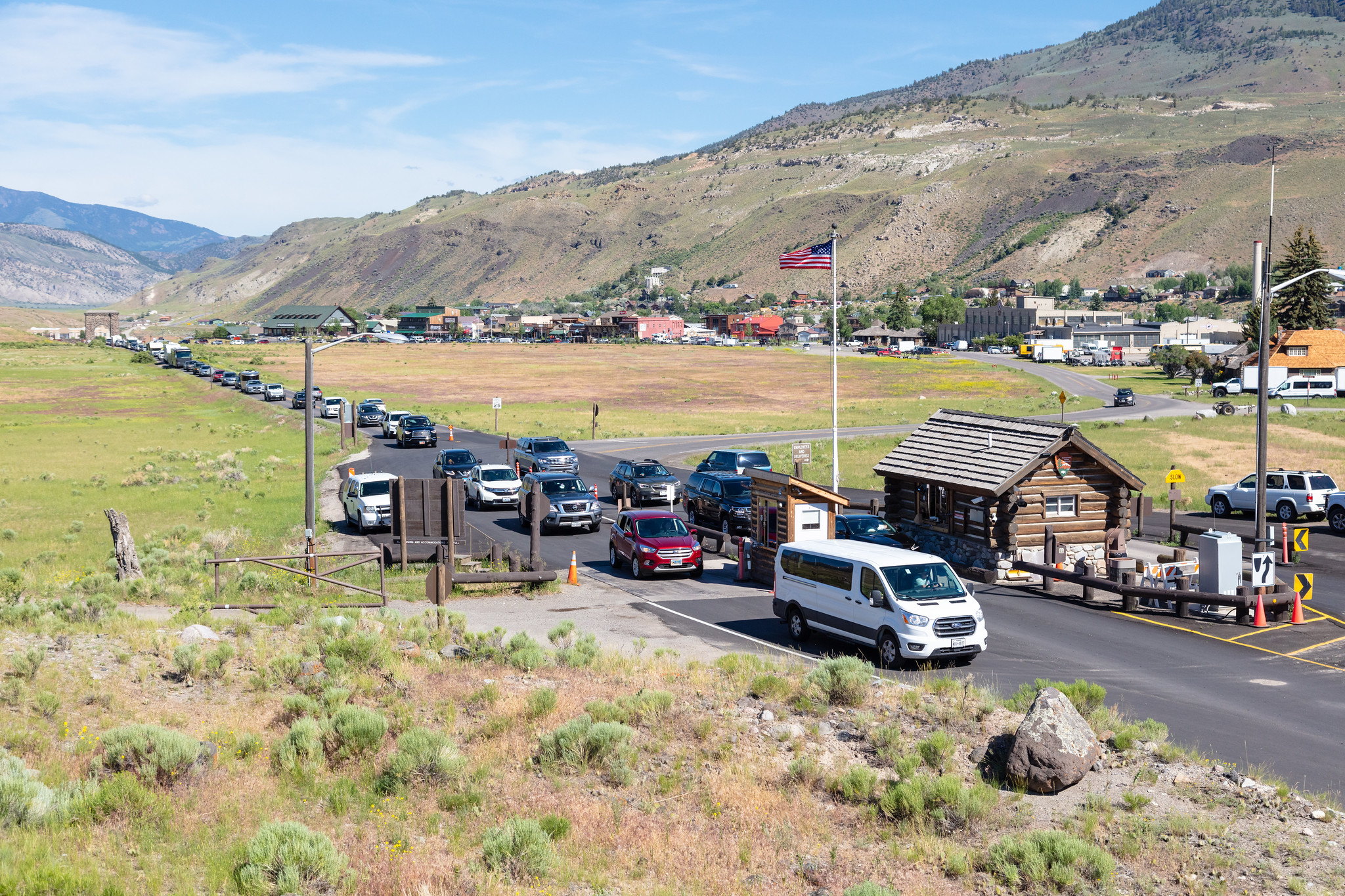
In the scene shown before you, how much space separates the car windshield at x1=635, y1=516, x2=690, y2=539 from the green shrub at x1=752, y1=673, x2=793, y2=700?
12717 millimetres

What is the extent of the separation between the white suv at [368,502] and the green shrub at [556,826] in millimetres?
23957

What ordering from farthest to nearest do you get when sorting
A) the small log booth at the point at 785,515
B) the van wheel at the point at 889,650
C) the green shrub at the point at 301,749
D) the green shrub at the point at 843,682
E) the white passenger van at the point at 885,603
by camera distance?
the small log booth at the point at 785,515, the van wheel at the point at 889,650, the white passenger van at the point at 885,603, the green shrub at the point at 843,682, the green shrub at the point at 301,749

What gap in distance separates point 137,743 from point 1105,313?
20246cm

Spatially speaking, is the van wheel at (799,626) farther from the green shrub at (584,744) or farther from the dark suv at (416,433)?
the dark suv at (416,433)

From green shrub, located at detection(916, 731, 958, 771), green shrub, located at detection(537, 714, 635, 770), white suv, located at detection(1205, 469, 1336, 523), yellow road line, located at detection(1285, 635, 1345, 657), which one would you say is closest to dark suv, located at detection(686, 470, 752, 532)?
yellow road line, located at detection(1285, 635, 1345, 657)

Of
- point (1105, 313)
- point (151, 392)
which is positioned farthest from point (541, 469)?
point (1105, 313)

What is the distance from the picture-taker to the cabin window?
28188mm

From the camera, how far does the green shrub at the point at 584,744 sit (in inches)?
517

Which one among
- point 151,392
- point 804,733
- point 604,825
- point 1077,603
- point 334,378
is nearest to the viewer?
point 604,825

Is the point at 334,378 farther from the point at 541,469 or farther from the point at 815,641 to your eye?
the point at 815,641

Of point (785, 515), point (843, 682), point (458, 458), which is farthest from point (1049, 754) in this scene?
point (458, 458)

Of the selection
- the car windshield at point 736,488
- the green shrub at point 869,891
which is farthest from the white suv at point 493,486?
the green shrub at point 869,891

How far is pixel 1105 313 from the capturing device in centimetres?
19350

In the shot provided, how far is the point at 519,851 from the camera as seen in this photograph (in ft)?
33.9
